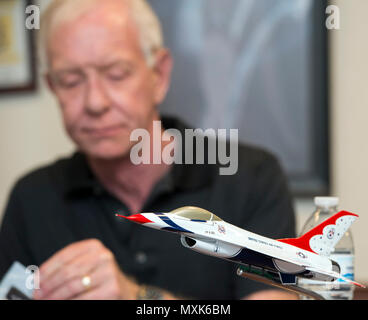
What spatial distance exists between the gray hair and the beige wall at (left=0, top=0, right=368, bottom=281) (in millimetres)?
242

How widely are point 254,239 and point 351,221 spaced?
0.06 m

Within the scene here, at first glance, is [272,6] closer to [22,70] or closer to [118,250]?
[22,70]

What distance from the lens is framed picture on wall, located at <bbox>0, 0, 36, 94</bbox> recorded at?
959 mm

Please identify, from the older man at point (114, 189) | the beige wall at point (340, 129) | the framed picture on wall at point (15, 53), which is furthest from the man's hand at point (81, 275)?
the framed picture on wall at point (15, 53)

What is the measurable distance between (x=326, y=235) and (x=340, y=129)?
51 centimetres

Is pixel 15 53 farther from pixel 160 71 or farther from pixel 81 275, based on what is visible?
pixel 81 275

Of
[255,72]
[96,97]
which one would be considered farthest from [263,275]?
[255,72]

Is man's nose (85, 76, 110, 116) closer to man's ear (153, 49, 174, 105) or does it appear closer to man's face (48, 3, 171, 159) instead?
man's face (48, 3, 171, 159)

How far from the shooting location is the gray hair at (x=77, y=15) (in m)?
0.49

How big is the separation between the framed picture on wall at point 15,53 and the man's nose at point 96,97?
486 mm

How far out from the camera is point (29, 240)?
2.18 feet

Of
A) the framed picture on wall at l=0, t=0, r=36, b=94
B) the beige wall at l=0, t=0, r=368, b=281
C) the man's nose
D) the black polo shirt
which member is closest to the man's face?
the man's nose

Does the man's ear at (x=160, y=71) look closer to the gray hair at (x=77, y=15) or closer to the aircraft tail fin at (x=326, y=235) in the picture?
the gray hair at (x=77, y=15)
